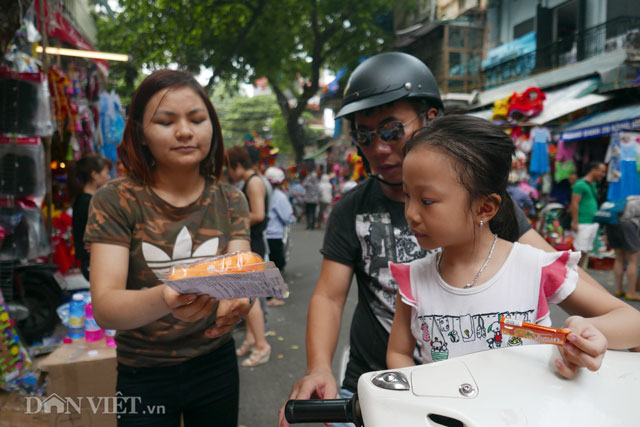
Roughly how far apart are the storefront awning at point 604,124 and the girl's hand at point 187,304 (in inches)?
357

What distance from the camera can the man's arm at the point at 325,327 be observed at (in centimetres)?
148

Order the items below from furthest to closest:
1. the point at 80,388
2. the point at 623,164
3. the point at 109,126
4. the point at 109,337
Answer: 1. the point at 623,164
2. the point at 109,126
3. the point at 109,337
4. the point at 80,388

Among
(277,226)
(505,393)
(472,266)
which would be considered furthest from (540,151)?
(505,393)

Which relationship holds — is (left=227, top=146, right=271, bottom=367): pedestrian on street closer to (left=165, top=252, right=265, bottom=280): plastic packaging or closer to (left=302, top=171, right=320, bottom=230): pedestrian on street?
(left=165, top=252, right=265, bottom=280): plastic packaging

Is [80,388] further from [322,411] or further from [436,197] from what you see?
[436,197]

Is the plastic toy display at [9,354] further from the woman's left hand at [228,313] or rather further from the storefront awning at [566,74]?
the storefront awning at [566,74]

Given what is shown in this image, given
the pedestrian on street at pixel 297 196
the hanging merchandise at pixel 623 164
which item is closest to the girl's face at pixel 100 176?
the hanging merchandise at pixel 623 164

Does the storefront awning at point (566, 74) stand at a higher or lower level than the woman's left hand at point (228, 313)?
higher

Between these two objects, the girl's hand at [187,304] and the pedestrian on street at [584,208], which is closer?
the girl's hand at [187,304]

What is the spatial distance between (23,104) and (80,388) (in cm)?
270

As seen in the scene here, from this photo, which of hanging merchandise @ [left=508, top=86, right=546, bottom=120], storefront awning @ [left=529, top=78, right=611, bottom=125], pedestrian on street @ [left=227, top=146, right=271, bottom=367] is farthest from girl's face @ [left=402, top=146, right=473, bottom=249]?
hanging merchandise @ [left=508, top=86, right=546, bottom=120]

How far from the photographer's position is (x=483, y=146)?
1238 mm

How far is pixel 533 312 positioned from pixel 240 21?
1433 centimetres

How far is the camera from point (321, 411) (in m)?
1.13
